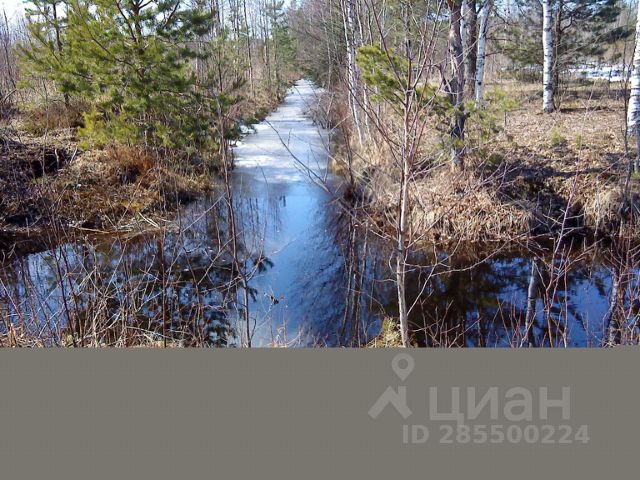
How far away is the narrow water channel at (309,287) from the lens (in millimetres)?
5105

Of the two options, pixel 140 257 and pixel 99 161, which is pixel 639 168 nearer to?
pixel 140 257

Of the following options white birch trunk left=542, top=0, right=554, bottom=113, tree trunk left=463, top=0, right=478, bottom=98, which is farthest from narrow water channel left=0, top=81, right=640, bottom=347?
white birch trunk left=542, top=0, right=554, bottom=113

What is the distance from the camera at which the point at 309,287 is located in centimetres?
686

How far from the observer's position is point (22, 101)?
13359 mm

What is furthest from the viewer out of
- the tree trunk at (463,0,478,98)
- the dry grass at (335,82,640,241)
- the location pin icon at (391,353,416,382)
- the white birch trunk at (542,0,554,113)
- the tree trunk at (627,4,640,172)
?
the white birch trunk at (542,0,554,113)

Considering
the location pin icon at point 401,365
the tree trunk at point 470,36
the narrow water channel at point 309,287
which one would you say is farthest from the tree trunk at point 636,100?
the location pin icon at point 401,365

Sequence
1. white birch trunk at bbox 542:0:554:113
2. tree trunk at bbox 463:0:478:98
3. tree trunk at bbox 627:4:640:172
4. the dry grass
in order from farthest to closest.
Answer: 1. white birch trunk at bbox 542:0:554:113
2. tree trunk at bbox 627:4:640:172
3. the dry grass
4. tree trunk at bbox 463:0:478:98

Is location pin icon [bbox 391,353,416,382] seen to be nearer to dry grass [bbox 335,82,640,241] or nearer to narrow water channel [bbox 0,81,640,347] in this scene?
narrow water channel [bbox 0,81,640,347]

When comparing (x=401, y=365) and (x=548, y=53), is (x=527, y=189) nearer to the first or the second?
(x=548, y=53)

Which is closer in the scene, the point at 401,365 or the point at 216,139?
the point at 401,365

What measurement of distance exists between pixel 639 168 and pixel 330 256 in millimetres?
5031

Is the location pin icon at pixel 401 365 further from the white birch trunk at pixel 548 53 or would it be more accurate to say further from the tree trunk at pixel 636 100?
the white birch trunk at pixel 548 53

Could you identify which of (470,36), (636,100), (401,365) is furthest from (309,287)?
(636,100)

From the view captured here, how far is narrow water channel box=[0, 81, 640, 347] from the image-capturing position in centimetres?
511
